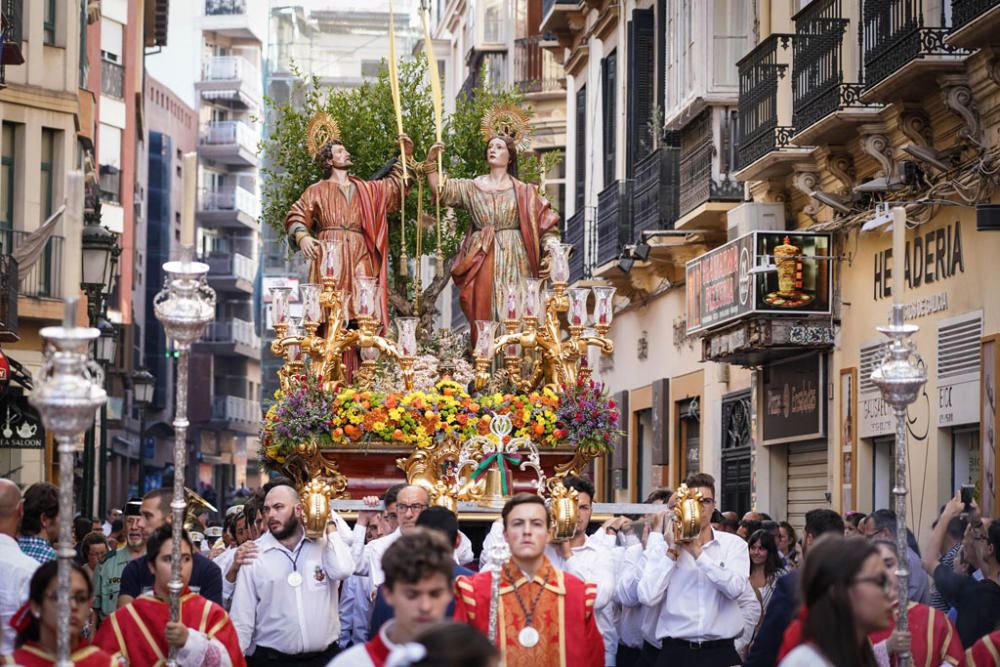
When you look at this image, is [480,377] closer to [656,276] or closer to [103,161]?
[656,276]

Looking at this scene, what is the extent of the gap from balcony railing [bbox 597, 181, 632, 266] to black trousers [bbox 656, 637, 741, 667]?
52.4ft

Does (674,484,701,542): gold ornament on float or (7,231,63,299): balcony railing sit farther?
(7,231,63,299): balcony railing

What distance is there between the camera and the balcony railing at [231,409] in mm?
69562

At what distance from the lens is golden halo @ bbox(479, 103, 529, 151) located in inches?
573

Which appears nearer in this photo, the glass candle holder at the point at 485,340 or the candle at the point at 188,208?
the candle at the point at 188,208

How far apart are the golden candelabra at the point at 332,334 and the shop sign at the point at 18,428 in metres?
9.33

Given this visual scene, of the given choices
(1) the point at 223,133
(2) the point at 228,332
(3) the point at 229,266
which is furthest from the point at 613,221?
(1) the point at 223,133

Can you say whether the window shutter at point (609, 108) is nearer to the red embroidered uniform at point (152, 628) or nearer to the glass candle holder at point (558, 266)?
the glass candle holder at point (558, 266)

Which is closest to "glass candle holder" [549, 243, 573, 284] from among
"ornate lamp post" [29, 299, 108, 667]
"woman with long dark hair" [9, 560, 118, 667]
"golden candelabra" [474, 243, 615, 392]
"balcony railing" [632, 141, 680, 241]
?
"golden candelabra" [474, 243, 615, 392]

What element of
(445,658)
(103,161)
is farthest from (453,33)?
(445,658)

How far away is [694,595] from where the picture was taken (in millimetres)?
9492

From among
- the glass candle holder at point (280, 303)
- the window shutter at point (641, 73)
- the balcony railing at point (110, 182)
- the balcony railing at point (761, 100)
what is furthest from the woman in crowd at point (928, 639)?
the balcony railing at point (110, 182)

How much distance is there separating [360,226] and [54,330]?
341 inches

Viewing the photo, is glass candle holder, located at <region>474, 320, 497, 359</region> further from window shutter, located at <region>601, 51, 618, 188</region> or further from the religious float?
window shutter, located at <region>601, 51, 618, 188</region>
